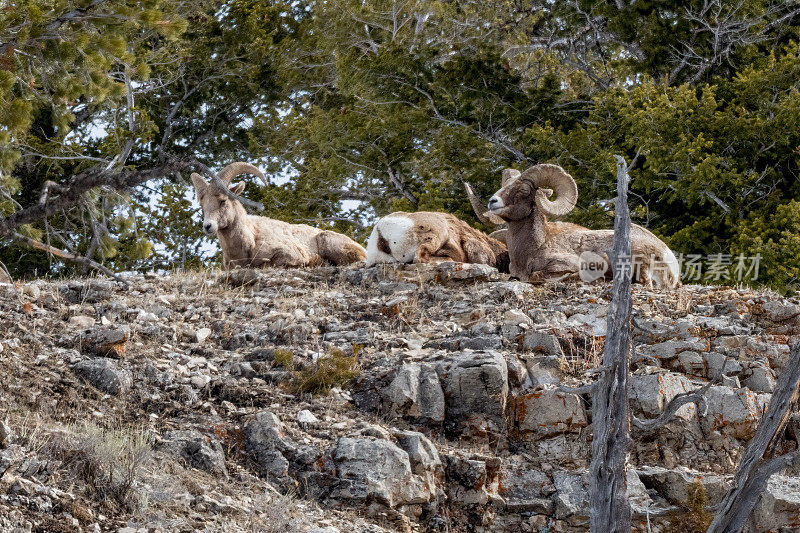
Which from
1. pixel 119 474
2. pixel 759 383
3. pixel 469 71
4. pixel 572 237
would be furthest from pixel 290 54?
pixel 119 474

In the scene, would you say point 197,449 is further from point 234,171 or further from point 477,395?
point 234,171

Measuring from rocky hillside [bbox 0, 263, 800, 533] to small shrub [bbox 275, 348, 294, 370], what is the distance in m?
0.02

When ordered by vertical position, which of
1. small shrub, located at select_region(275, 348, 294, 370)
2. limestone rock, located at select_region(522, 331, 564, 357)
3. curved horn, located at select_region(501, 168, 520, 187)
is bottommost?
small shrub, located at select_region(275, 348, 294, 370)

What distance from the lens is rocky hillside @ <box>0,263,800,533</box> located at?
20.3 ft

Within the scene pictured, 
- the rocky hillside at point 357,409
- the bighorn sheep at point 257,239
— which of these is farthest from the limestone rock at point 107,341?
the bighorn sheep at point 257,239

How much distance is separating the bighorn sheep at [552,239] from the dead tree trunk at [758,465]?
5.21 metres

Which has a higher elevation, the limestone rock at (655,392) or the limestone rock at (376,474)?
the limestone rock at (655,392)

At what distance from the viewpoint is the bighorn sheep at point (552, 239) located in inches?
460

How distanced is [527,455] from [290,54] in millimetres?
18932

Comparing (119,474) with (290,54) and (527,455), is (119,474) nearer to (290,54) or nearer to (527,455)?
(527,455)

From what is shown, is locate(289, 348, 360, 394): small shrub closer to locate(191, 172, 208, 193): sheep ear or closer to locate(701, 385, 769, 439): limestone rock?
locate(701, 385, 769, 439): limestone rock

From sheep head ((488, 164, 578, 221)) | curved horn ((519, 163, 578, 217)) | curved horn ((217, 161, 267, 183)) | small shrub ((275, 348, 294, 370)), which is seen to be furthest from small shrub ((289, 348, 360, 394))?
curved horn ((217, 161, 267, 183))

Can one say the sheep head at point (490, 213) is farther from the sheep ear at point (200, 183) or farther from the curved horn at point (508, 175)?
the sheep ear at point (200, 183)

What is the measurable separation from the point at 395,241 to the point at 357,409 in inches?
186
